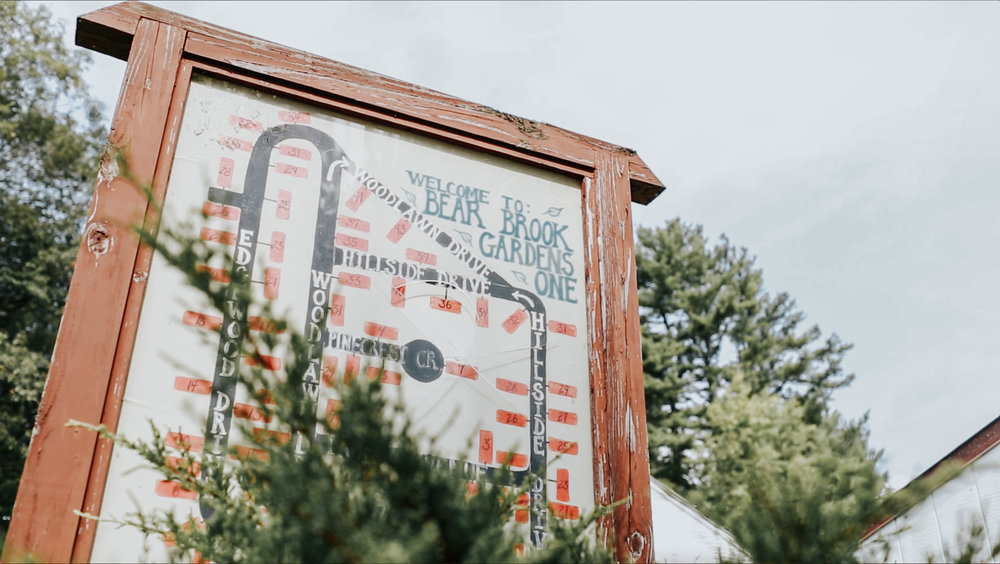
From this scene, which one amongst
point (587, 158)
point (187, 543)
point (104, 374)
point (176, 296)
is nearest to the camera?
point (187, 543)

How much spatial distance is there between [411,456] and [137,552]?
79 cm

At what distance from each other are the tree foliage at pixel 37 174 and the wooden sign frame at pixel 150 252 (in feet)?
38.4

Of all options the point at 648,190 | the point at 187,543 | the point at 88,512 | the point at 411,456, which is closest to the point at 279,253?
the point at 88,512

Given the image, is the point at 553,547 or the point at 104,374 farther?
the point at 104,374

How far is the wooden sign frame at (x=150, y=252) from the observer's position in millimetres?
1514

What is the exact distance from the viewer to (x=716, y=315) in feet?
74.6

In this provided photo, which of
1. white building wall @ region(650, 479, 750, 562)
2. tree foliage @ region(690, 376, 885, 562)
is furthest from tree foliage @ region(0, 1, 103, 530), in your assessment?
tree foliage @ region(690, 376, 885, 562)

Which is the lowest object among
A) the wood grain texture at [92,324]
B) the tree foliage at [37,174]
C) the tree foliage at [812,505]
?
the tree foliage at [812,505]

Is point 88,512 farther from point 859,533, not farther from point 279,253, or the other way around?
point 859,533

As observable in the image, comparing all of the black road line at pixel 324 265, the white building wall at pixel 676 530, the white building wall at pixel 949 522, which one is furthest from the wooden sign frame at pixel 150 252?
the white building wall at pixel 676 530

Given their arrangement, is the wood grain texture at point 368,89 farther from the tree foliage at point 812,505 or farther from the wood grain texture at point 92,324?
the tree foliage at point 812,505

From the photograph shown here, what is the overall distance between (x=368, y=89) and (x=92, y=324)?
981 millimetres

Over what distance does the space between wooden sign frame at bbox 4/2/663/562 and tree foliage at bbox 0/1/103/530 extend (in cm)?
1171

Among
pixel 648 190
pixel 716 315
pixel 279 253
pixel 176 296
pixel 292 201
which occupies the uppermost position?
pixel 716 315
